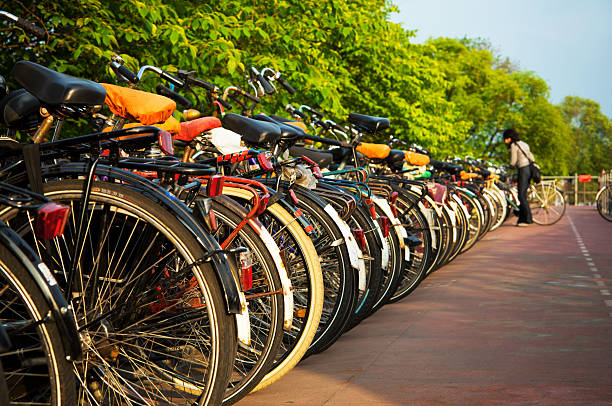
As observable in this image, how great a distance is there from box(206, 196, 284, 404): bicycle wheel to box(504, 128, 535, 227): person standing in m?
13.8

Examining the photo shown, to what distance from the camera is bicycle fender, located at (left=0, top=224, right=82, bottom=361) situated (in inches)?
78.7

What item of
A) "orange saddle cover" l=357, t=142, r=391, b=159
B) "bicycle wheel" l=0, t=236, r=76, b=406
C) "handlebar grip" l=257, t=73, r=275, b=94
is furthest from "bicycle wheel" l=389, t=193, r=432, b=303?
"bicycle wheel" l=0, t=236, r=76, b=406

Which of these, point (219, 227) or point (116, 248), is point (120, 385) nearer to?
point (116, 248)

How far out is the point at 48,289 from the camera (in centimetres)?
202

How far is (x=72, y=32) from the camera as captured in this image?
27.0ft

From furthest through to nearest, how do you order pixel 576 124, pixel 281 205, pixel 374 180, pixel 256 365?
pixel 576 124 < pixel 374 180 < pixel 281 205 < pixel 256 365

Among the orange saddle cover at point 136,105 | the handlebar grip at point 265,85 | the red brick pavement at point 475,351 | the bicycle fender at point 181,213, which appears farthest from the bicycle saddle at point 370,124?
the bicycle fender at point 181,213

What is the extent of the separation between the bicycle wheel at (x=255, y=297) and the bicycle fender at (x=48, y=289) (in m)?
1.02

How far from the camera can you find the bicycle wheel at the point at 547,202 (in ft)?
57.2

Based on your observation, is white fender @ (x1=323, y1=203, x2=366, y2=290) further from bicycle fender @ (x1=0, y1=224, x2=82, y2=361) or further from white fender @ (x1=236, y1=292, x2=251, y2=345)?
bicycle fender @ (x1=0, y1=224, x2=82, y2=361)

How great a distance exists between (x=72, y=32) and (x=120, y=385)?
6337 millimetres

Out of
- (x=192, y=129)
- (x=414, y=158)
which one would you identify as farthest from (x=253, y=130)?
(x=414, y=158)

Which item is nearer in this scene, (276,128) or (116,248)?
(116,248)

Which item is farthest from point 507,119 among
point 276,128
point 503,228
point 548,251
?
point 276,128
